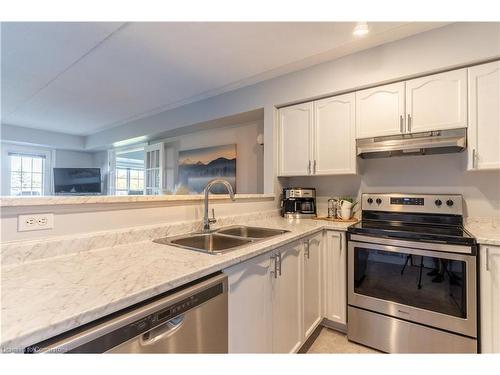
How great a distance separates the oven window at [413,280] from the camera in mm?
1481

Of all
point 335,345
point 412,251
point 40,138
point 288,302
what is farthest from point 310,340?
point 40,138

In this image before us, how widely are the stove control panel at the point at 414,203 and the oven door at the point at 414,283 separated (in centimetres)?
52

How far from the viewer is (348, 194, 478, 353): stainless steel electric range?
1449mm

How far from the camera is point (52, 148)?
5383 millimetres

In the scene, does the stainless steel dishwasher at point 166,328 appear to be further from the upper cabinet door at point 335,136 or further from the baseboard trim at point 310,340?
the upper cabinet door at point 335,136

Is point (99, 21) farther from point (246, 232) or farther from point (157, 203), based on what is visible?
point (246, 232)

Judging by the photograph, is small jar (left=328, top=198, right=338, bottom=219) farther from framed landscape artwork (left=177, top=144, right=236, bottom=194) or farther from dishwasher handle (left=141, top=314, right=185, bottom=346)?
dishwasher handle (left=141, top=314, right=185, bottom=346)

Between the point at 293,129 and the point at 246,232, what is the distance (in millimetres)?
1212

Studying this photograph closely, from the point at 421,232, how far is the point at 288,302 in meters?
1.01

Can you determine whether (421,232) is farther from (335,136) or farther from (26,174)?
(26,174)

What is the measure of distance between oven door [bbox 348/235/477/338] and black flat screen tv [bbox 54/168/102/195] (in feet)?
18.0

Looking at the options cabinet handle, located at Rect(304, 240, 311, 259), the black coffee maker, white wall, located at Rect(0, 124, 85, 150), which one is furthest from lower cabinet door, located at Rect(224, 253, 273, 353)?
white wall, located at Rect(0, 124, 85, 150)

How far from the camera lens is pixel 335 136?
7.35 feet

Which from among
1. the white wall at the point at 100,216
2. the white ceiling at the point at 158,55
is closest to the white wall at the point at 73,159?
the white ceiling at the point at 158,55
